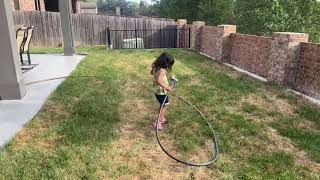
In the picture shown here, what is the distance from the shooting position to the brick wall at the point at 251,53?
322 inches

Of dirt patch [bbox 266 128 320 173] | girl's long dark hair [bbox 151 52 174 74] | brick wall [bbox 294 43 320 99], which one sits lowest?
dirt patch [bbox 266 128 320 173]

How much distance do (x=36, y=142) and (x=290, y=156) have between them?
3.13 meters

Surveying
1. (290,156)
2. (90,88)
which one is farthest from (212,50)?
(290,156)

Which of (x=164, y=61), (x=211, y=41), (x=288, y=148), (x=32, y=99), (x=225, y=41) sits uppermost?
(x=164, y=61)

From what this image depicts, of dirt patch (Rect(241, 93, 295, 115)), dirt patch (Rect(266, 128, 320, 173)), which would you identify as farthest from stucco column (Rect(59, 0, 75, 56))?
dirt patch (Rect(266, 128, 320, 173))

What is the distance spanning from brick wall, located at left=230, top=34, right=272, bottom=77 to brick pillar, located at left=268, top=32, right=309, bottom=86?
1.86 ft

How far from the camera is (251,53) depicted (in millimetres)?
8953

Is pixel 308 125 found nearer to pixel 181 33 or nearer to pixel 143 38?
pixel 181 33

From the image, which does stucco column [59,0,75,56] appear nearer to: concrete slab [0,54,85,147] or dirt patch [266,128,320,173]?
concrete slab [0,54,85,147]

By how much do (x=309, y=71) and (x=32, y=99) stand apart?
5541mm

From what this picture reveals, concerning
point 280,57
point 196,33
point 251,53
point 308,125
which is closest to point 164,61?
point 308,125

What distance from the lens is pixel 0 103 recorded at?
5.56 metres

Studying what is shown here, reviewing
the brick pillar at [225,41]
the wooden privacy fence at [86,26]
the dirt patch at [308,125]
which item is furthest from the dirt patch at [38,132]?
the wooden privacy fence at [86,26]

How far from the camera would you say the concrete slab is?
178 inches
